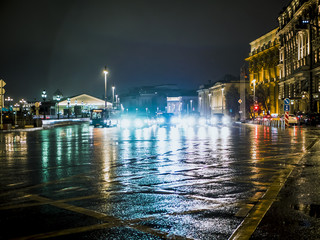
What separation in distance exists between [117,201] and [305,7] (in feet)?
211

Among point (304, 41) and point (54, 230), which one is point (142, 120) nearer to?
point (304, 41)

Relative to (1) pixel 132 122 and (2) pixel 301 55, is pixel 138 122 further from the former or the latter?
(2) pixel 301 55

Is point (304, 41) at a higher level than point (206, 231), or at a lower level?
higher

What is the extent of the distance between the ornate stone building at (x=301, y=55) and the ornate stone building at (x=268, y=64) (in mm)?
17779

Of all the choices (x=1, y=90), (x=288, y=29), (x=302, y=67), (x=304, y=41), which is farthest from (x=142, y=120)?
(x=288, y=29)

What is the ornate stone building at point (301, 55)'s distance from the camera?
196ft

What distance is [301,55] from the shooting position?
68812 mm

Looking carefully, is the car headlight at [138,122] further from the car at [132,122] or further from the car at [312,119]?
the car at [312,119]

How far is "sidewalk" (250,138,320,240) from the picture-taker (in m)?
5.38

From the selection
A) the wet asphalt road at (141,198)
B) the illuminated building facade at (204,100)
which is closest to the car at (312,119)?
the wet asphalt road at (141,198)

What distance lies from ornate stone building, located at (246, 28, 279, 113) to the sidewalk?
3593 inches

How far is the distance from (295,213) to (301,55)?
67037mm

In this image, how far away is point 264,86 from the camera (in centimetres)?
11375

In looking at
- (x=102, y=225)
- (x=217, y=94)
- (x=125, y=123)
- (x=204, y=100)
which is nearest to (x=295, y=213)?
(x=102, y=225)
